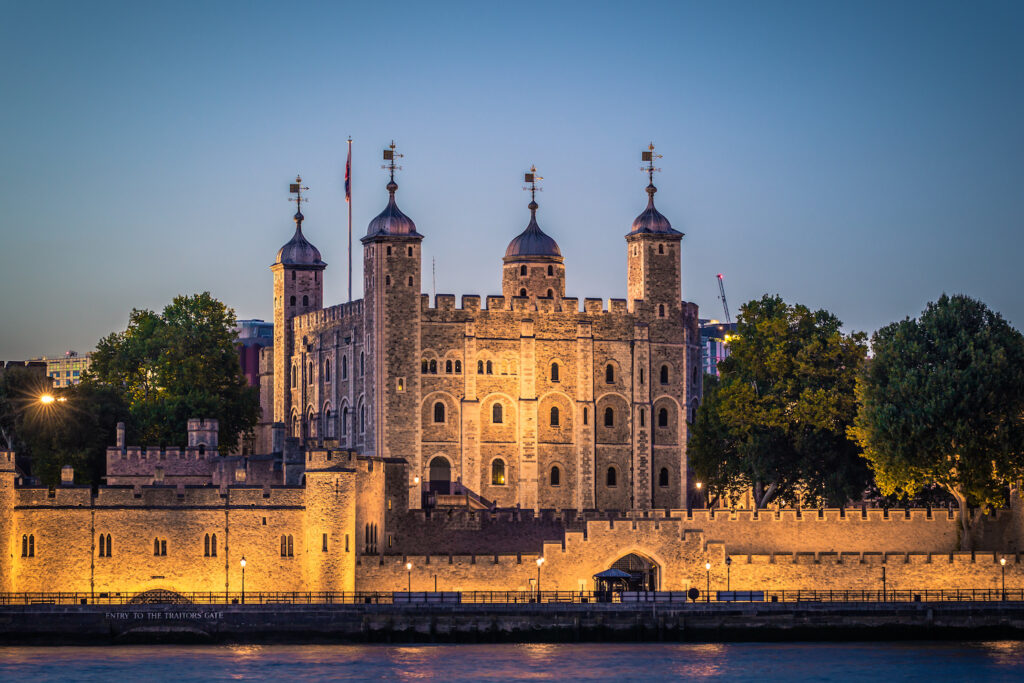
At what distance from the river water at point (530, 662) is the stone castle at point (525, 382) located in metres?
35.0

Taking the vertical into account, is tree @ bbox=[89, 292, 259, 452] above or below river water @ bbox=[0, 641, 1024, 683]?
above

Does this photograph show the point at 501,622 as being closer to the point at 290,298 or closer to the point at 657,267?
the point at 657,267

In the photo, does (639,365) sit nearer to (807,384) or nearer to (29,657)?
(807,384)

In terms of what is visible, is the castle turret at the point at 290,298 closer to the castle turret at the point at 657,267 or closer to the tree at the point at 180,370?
the tree at the point at 180,370

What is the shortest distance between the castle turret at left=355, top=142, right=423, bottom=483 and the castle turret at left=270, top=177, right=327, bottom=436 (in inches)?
489

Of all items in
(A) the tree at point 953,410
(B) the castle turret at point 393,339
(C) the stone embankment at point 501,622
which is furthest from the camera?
(B) the castle turret at point 393,339

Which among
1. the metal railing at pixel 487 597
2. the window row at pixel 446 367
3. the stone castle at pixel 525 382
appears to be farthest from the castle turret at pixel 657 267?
the metal railing at pixel 487 597

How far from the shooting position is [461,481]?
4427 inches

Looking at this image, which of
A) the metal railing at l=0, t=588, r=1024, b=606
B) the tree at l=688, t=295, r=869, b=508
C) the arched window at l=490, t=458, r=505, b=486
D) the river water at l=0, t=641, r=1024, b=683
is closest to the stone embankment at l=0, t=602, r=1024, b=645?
the river water at l=0, t=641, r=1024, b=683

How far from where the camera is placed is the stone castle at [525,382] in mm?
112250

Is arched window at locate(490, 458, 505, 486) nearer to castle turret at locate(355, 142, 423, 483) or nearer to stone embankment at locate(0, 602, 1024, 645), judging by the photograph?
castle turret at locate(355, 142, 423, 483)

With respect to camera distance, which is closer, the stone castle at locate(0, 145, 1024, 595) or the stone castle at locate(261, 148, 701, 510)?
the stone castle at locate(0, 145, 1024, 595)

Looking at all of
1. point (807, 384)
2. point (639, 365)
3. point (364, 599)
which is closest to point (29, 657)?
point (364, 599)

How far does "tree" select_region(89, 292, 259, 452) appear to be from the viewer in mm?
112062
